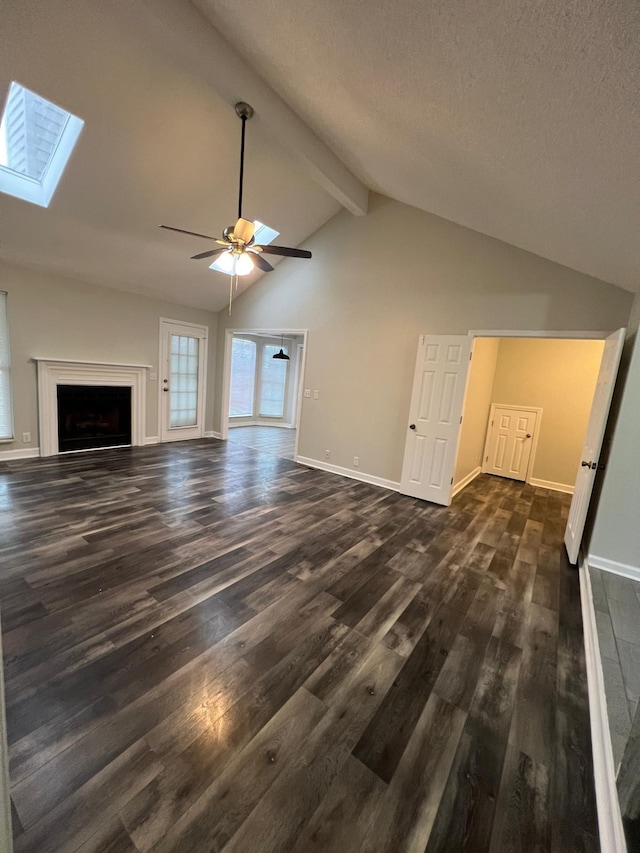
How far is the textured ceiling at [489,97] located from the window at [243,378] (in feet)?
18.9

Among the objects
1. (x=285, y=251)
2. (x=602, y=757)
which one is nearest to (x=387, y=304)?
(x=285, y=251)

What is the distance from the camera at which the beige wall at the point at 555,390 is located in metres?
5.02

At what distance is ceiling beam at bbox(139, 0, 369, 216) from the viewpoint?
7.05 feet

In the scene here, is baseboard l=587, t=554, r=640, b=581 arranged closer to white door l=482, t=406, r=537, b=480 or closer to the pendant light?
white door l=482, t=406, r=537, b=480

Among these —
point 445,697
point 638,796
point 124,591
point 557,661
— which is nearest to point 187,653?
point 124,591

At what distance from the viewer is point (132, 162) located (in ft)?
10.6

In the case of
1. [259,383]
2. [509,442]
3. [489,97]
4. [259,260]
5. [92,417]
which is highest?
[489,97]

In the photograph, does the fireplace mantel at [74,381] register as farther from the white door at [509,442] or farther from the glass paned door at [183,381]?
the white door at [509,442]

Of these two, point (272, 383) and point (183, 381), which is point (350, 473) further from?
point (272, 383)

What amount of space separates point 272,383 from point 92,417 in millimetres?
4521

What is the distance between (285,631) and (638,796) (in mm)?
1508

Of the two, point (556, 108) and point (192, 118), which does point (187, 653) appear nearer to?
point (556, 108)

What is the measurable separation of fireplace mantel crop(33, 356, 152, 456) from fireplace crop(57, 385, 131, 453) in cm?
8

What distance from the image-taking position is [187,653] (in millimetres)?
1772
